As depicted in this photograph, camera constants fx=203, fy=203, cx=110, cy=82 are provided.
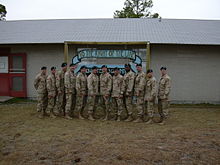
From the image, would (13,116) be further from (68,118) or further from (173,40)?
(173,40)

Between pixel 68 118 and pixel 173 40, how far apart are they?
564cm

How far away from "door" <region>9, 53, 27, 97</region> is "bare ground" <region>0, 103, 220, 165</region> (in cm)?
319

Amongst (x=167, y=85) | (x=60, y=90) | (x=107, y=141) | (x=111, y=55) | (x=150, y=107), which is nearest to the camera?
(x=107, y=141)

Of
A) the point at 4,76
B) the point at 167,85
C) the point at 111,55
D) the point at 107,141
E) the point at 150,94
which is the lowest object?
the point at 107,141

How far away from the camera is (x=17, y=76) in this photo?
9773mm

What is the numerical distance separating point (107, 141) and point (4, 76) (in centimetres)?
777

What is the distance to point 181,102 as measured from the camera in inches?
364

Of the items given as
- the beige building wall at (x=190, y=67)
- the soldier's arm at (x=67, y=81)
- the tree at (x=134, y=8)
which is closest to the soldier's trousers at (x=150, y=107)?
the soldier's arm at (x=67, y=81)

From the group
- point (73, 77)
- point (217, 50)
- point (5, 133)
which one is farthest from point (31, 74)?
point (217, 50)

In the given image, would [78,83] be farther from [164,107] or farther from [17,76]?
[17,76]

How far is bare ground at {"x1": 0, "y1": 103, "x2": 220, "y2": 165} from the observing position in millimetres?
3486

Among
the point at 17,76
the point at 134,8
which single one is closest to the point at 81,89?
the point at 17,76

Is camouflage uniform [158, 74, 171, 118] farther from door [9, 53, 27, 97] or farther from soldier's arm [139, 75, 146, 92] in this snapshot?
door [9, 53, 27, 97]

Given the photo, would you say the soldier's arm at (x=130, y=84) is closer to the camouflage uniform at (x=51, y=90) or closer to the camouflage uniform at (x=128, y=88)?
the camouflage uniform at (x=128, y=88)
